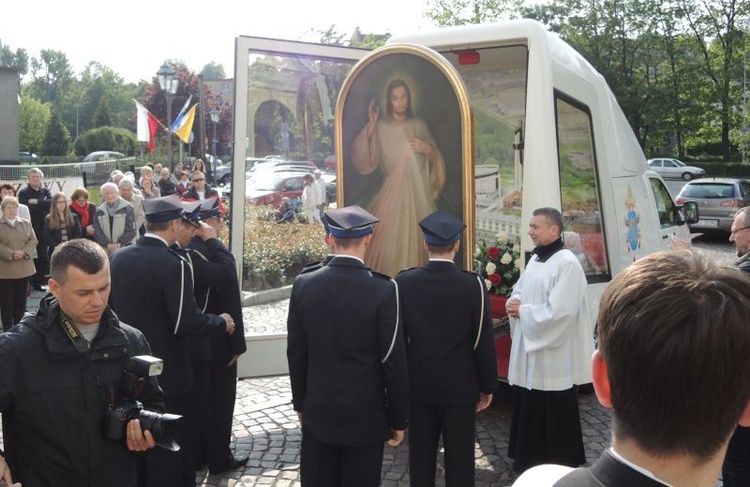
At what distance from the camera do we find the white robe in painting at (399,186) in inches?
241

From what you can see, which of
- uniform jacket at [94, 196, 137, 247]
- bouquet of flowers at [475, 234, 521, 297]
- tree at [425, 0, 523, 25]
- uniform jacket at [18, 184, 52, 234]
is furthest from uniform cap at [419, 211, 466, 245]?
tree at [425, 0, 523, 25]

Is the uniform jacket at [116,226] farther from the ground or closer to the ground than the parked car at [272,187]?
closer to the ground

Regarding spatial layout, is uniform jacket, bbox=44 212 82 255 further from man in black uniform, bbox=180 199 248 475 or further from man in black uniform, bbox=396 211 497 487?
man in black uniform, bbox=396 211 497 487

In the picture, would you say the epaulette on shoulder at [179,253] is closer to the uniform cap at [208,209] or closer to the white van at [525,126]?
the uniform cap at [208,209]

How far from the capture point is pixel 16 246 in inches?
360

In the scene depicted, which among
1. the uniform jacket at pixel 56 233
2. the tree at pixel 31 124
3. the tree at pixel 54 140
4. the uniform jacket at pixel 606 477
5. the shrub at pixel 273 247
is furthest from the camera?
the tree at pixel 31 124

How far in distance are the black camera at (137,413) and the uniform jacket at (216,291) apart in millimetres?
2174

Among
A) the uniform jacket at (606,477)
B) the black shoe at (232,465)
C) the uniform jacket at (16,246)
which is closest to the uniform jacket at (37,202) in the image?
the uniform jacket at (16,246)

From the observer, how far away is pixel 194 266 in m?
5.07

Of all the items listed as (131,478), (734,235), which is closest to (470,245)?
(734,235)

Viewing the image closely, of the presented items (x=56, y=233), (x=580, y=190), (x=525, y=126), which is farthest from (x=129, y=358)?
(x=56, y=233)

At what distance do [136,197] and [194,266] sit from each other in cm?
750

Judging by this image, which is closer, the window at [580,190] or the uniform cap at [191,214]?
the uniform cap at [191,214]

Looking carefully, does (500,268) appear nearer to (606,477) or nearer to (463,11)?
(606,477)
